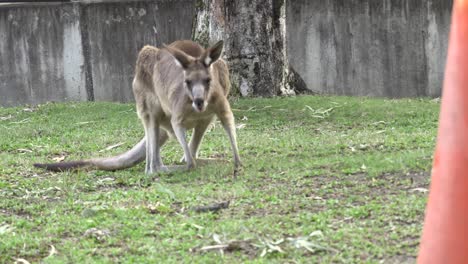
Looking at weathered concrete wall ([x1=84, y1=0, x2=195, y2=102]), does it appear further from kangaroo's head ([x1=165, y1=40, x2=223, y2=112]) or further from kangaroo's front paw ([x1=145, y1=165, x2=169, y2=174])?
kangaroo's head ([x1=165, y1=40, x2=223, y2=112])

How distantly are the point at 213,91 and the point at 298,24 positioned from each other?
579 centimetres

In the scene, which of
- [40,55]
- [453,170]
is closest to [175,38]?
[40,55]

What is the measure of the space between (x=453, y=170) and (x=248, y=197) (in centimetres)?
247

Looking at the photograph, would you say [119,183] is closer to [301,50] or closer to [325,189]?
[325,189]

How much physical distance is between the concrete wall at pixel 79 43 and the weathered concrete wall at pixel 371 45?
1582 millimetres

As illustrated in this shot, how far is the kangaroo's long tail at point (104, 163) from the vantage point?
7066 mm

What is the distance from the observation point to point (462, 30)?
3264 millimetres

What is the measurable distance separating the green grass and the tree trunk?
3.90ft

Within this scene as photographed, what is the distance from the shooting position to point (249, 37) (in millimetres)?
10289

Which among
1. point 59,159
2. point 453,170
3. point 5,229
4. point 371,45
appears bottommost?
point 59,159

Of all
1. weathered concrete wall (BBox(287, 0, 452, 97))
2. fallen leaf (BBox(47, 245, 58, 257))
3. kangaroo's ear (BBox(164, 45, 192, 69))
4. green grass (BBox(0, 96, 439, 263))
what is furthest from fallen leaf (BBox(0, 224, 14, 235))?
weathered concrete wall (BBox(287, 0, 452, 97))

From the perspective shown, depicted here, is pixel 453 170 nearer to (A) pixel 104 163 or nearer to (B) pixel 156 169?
(B) pixel 156 169

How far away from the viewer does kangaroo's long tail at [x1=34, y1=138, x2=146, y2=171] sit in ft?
23.2

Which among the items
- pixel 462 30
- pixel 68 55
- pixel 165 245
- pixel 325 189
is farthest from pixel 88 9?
pixel 462 30
